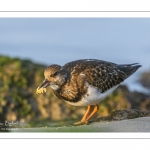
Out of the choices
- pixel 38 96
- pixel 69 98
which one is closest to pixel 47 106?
pixel 38 96

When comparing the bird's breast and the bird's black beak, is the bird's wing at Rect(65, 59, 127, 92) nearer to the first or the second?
the bird's breast

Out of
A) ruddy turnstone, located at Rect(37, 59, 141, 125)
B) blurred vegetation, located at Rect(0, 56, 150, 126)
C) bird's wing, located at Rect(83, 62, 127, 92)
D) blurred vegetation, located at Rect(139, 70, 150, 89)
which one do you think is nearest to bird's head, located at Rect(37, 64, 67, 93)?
ruddy turnstone, located at Rect(37, 59, 141, 125)

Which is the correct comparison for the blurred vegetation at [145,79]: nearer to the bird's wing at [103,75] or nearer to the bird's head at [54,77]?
the bird's wing at [103,75]

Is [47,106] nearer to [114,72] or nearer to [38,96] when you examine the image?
[38,96]

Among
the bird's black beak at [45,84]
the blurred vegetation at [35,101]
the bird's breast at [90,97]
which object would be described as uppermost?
the bird's black beak at [45,84]

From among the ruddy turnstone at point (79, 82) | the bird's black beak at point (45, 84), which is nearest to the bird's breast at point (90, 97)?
the ruddy turnstone at point (79, 82)
